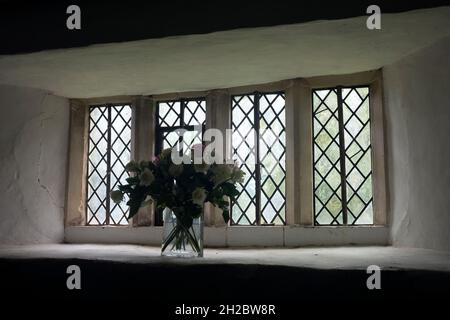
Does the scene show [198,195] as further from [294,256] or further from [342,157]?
[342,157]

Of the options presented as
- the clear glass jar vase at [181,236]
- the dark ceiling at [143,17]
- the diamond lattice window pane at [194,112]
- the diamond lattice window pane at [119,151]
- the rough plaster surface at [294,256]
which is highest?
the dark ceiling at [143,17]

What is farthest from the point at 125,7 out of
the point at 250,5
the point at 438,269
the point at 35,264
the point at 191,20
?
the point at 438,269

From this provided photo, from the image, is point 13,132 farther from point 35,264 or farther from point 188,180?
point 188,180

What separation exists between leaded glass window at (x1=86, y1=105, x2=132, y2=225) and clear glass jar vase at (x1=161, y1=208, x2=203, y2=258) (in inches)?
21.9

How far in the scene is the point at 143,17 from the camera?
155cm

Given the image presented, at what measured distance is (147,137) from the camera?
2191 millimetres

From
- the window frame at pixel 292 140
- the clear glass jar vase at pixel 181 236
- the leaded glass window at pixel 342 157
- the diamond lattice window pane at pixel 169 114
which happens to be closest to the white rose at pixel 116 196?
the clear glass jar vase at pixel 181 236

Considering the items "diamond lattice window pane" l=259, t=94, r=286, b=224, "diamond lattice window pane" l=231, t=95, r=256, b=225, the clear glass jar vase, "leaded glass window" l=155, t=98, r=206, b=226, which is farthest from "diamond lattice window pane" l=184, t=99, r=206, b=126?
the clear glass jar vase

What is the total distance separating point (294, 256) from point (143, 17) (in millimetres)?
904

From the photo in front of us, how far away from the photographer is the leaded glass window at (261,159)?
2.05 m

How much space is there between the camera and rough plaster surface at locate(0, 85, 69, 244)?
2.03m

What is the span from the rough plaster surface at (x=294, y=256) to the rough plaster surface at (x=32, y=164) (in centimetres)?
17

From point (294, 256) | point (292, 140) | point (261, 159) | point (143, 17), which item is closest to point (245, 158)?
point (261, 159)

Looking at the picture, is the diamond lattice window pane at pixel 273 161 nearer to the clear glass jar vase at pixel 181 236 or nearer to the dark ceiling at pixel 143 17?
the clear glass jar vase at pixel 181 236
